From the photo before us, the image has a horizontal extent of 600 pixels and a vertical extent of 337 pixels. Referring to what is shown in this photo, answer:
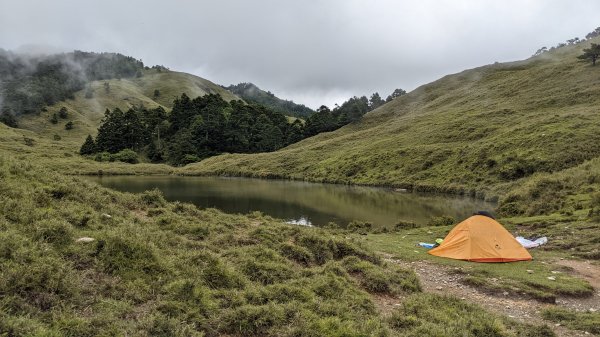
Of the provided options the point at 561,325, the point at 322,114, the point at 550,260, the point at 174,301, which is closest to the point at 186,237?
the point at 174,301

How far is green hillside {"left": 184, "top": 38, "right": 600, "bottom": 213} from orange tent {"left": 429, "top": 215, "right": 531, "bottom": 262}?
1385 cm

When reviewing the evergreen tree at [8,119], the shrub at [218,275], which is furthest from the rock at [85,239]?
the evergreen tree at [8,119]

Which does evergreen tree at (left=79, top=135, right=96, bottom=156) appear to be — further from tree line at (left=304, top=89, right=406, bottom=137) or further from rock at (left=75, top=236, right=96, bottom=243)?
rock at (left=75, top=236, right=96, bottom=243)

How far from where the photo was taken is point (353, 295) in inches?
433

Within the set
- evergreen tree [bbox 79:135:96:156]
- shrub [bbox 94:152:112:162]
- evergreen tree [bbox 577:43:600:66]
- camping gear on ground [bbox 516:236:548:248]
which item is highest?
evergreen tree [bbox 577:43:600:66]

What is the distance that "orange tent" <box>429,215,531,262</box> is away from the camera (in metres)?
18.1

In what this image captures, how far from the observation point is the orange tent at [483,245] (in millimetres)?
18078

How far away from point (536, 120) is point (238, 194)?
50520 mm

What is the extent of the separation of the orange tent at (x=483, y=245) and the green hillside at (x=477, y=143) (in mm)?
13850

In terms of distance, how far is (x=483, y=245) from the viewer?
1834 cm

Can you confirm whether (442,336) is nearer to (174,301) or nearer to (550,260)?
(174,301)

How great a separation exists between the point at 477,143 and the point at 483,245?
52.9 meters

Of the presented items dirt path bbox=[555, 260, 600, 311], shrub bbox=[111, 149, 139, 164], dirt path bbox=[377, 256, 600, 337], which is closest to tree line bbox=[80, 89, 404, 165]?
shrub bbox=[111, 149, 139, 164]

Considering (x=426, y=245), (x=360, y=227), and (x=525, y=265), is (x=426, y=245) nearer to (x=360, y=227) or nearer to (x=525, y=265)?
(x=525, y=265)
